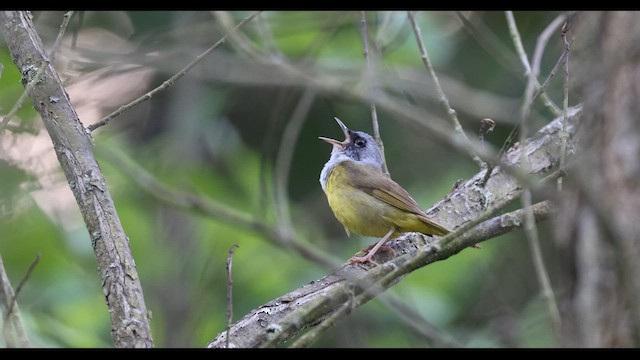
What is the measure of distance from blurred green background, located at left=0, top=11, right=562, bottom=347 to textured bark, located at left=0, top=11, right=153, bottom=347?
1124mm

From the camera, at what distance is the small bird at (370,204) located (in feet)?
15.2

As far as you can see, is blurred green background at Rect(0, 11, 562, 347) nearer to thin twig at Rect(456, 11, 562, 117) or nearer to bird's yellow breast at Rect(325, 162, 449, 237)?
thin twig at Rect(456, 11, 562, 117)

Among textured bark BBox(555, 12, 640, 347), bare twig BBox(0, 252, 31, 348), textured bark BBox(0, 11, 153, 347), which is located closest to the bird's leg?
textured bark BBox(555, 12, 640, 347)

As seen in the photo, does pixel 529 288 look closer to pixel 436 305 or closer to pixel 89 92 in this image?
pixel 436 305

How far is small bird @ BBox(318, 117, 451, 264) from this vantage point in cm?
462

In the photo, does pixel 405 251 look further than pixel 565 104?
Yes

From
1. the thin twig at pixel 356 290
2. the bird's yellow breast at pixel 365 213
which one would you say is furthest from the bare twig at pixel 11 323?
the bird's yellow breast at pixel 365 213

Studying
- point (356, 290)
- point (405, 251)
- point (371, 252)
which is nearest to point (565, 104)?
point (356, 290)

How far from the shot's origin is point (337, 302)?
2.97 m

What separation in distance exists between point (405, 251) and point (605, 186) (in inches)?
62.9

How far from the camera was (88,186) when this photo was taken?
3.20m

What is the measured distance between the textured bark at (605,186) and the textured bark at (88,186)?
58.0 inches

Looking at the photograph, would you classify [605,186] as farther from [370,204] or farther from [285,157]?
[285,157]

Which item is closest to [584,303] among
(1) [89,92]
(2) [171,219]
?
(2) [171,219]
